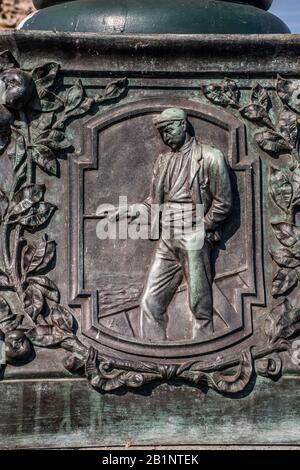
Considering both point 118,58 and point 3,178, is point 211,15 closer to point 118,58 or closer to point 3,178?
point 118,58

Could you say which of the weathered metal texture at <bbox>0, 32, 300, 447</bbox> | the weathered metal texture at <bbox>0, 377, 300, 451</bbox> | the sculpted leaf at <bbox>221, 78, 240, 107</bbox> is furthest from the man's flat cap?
the weathered metal texture at <bbox>0, 377, 300, 451</bbox>

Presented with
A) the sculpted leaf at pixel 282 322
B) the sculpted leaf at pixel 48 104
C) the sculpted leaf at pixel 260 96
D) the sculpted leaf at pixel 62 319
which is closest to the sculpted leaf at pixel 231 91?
the sculpted leaf at pixel 260 96

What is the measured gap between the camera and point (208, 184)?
8336mm

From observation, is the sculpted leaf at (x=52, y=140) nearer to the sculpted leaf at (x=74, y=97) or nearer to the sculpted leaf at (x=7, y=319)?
the sculpted leaf at (x=74, y=97)

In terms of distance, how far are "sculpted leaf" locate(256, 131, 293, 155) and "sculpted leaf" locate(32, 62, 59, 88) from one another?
4.22 ft

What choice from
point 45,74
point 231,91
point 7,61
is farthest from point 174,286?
point 7,61

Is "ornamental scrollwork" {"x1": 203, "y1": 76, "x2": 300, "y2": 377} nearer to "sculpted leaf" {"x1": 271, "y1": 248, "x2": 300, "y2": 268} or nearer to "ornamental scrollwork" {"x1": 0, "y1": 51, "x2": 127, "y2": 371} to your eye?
"sculpted leaf" {"x1": 271, "y1": 248, "x2": 300, "y2": 268}

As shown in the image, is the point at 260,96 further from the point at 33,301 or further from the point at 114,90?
the point at 33,301

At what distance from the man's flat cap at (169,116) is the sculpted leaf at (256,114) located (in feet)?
1.29

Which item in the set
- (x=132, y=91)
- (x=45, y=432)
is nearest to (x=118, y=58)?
(x=132, y=91)

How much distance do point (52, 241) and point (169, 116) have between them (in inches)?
40.1

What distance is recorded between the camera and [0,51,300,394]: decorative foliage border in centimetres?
820

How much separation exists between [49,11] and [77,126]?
3.01ft

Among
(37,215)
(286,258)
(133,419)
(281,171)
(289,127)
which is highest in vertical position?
(289,127)
